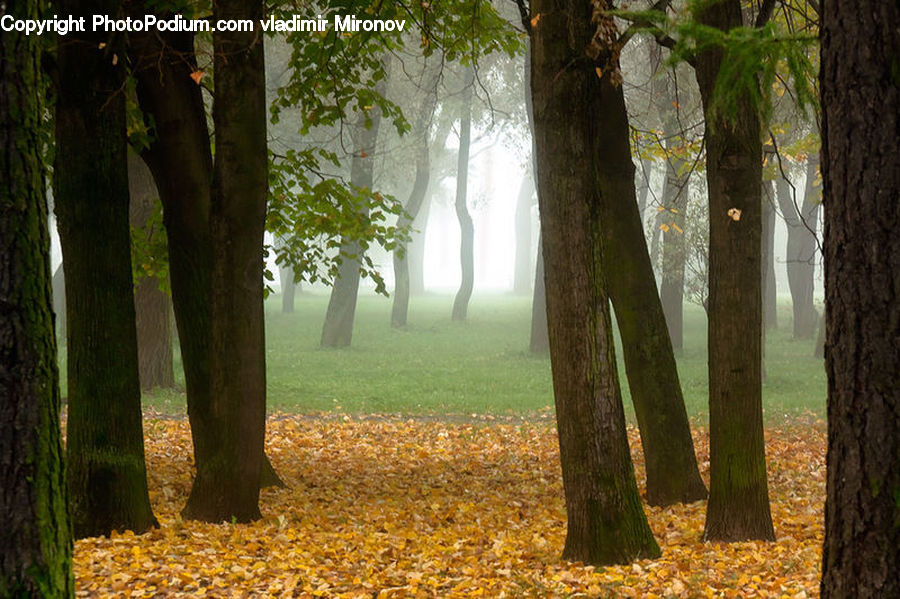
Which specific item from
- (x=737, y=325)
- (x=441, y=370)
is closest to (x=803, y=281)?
(x=441, y=370)

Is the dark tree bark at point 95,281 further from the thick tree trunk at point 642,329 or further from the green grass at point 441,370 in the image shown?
the green grass at point 441,370

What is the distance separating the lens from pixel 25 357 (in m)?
3.29

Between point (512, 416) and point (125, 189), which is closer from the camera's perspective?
point (125, 189)

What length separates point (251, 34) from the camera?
23.4 feet

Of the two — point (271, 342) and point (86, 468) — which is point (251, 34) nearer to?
point (86, 468)

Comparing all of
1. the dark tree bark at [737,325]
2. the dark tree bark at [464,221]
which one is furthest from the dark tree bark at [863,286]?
the dark tree bark at [464,221]

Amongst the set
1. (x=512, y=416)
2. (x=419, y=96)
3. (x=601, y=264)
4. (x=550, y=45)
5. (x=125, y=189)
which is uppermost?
(x=419, y=96)

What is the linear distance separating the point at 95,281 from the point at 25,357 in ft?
11.5

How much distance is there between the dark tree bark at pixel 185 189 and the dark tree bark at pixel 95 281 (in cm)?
99

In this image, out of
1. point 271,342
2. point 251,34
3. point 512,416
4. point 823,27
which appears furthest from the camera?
point 271,342

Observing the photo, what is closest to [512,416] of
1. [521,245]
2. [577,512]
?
[577,512]

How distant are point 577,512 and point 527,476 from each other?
13.2 ft

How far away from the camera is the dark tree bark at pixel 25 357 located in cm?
327

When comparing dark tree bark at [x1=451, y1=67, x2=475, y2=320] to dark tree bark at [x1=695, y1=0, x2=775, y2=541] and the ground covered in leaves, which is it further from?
dark tree bark at [x1=695, y1=0, x2=775, y2=541]
